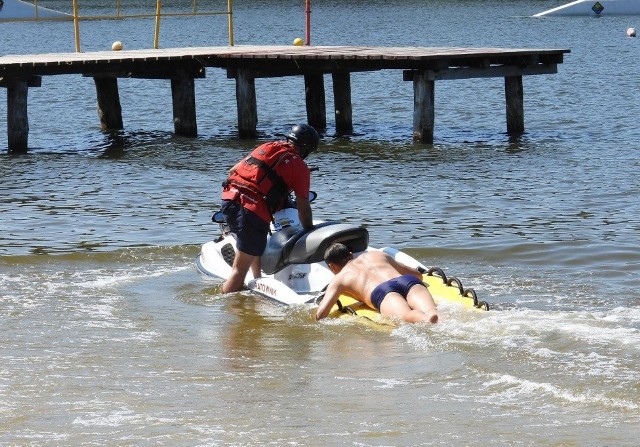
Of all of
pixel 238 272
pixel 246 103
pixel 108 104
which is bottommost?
pixel 238 272

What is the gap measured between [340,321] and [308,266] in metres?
1.05

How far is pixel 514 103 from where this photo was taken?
926 inches

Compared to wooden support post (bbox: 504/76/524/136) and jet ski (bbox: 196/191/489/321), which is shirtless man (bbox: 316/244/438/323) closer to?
jet ski (bbox: 196/191/489/321)

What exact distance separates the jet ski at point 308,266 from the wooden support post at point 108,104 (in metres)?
14.4

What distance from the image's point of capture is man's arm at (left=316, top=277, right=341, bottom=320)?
34.2 ft

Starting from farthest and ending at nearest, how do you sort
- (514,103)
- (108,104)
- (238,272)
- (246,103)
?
(108,104) → (246,103) → (514,103) → (238,272)

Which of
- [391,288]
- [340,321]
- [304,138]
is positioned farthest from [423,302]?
[304,138]

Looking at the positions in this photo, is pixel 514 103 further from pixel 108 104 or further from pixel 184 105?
pixel 108 104

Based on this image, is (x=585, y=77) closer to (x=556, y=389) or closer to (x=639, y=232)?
(x=639, y=232)

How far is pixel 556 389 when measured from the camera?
8.62 m

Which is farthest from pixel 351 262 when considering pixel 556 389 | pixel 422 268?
pixel 556 389

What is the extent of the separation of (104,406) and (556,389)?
301 cm

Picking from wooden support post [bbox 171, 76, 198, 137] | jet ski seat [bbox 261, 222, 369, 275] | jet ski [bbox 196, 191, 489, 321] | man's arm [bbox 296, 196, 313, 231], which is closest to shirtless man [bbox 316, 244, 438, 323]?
jet ski [bbox 196, 191, 489, 321]

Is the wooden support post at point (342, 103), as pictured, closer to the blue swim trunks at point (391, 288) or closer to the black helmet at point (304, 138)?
the black helmet at point (304, 138)
